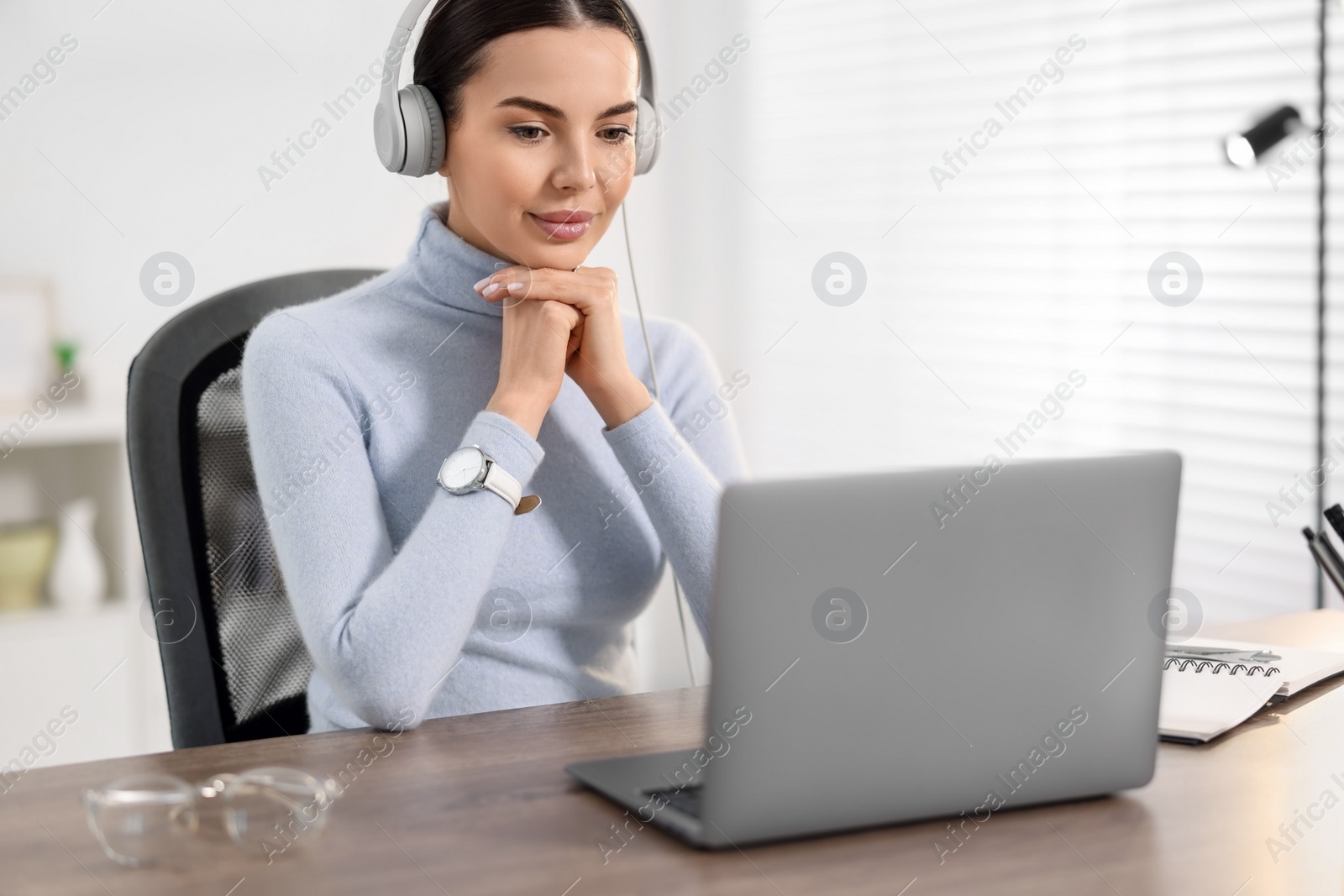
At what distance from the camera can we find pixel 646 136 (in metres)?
1.36

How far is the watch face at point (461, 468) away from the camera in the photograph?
1105 mm

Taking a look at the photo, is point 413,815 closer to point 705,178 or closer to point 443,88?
point 443,88

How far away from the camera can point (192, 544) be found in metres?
1.20

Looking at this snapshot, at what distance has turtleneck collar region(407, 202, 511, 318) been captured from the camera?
129 centimetres

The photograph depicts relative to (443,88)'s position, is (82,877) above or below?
below

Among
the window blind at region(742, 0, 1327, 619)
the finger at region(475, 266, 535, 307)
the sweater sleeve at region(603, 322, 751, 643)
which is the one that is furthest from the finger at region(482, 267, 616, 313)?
the window blind at region(742, 0, 1327, 619)

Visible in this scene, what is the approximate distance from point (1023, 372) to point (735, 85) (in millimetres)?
1139

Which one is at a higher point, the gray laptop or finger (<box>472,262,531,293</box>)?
finger (<box>472,262,531,293</box>)

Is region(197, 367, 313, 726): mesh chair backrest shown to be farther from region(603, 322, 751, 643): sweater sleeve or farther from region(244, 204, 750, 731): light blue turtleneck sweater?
region(603, 322, 751, 643): sweater sleeve

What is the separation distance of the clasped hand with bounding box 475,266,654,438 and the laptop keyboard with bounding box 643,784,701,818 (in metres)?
0.47

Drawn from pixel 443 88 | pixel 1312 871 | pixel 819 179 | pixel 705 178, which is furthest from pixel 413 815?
pixel 705 178

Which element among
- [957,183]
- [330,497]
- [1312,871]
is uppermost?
[957,183]

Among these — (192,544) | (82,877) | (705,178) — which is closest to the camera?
(82,877)

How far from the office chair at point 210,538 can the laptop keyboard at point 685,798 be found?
0.59 m
